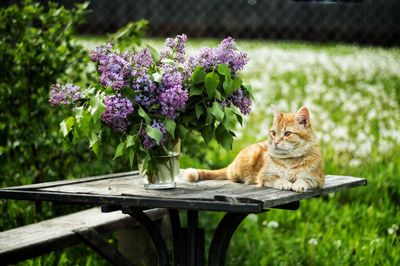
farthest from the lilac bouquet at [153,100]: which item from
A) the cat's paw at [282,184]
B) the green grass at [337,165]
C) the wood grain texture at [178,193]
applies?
the green grass at [337,165]

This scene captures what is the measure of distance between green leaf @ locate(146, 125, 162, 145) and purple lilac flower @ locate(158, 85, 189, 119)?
9 cm

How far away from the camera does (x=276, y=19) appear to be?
1370 centimetres

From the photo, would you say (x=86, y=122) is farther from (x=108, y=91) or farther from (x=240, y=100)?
(x=240, y=100)

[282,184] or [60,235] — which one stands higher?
[282,184]

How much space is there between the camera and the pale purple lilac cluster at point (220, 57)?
3150 mm

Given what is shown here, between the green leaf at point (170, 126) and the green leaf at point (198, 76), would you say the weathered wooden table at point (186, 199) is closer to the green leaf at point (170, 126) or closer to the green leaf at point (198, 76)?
the green leaf at point (170, 126)

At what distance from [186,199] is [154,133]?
30 cm

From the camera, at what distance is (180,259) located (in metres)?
3.50

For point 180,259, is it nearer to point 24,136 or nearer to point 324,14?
point 24,136

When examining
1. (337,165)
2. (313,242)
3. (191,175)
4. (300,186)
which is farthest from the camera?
(337,165)

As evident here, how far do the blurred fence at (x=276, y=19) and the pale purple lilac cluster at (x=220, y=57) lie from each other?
9860 millimetres

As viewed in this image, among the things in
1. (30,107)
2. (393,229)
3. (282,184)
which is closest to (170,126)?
(282,184)

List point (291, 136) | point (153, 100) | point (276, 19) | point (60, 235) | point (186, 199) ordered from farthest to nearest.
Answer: point (276, 19)
point (60, 235)
point (291, 136)
point (153, 100)
point (186, 199)

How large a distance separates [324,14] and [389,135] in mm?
7498
